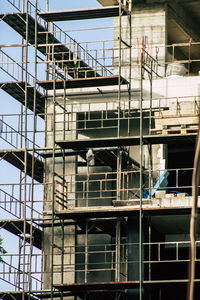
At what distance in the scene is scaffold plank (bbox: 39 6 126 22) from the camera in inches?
1298

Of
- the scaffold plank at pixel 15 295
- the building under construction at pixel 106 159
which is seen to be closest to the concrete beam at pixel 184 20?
the building under construction at pixel 106 159

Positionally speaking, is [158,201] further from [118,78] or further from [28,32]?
[28,32]

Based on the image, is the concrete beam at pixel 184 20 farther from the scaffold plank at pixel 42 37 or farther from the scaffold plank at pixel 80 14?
the scaffold plank at pixel 42 37

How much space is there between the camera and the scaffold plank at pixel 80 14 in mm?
32981

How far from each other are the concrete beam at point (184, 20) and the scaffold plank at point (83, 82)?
22.0 feet

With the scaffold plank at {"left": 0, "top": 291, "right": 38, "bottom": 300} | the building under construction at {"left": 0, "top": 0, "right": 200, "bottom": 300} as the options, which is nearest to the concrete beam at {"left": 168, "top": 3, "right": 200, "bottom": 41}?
the building under construction at {"left": 0, "top": 0, "right": 200, "bottom": 300}

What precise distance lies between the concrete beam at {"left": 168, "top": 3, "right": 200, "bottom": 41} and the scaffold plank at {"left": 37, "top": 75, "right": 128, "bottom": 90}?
264 inches

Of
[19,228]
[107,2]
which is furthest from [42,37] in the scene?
[19,228]

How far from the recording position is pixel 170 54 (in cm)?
4284

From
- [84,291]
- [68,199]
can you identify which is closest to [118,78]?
[68,199]

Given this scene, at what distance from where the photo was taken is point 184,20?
38.1 m

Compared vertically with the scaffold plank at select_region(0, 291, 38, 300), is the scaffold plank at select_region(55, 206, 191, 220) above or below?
above

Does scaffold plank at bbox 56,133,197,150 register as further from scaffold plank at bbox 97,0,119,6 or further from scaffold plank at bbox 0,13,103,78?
scaffold plank at bbox 97,0,119,6

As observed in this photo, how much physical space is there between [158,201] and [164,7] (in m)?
11.5
